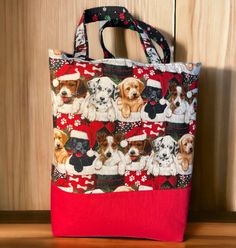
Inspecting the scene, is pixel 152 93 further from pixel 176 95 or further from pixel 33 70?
pixel 33 70

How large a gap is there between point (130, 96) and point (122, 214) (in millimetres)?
177

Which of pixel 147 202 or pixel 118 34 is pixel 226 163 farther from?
pixel 118 34

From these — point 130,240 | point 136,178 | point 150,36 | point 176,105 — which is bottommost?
point 130,240

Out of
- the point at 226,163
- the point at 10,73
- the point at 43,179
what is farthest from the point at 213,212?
the point at 10,73

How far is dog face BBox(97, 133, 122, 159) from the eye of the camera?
0.61 meters

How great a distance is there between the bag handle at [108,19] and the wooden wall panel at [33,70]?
0.03 meters

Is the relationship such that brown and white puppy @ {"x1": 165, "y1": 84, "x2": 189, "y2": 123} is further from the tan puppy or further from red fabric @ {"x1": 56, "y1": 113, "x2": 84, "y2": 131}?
red fabric @ {"x1": 56, "y1": 113, "x2": 84, "y2": 131}

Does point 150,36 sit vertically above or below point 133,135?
above

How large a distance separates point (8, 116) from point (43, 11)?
0.19 meters

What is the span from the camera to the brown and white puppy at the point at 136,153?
0.62 metres

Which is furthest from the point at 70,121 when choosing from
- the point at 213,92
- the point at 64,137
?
the point at 213,92

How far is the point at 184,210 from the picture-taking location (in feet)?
2.06

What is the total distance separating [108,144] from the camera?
610 millimetres

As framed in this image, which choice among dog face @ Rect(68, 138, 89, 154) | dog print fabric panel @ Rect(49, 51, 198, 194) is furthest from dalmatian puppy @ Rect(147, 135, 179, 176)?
dog face @ Rect(68, 138, 89, 154)
